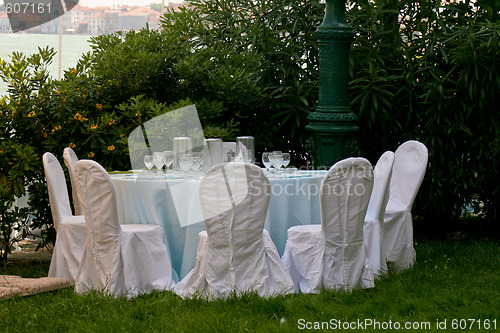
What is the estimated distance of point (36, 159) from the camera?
5.43m

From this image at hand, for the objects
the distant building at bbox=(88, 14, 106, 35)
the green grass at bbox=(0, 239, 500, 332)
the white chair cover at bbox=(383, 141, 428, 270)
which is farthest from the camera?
the distant building at bbox=(88, 14, 106, 35)

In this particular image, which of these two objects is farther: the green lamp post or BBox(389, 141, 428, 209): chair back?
the green lamp post

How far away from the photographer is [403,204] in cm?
528

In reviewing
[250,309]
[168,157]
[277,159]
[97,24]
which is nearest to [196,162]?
[168,157]

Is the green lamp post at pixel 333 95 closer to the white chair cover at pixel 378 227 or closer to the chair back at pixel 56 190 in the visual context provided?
the white chair cover at pixel 378 227

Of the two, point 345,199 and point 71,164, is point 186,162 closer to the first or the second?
point 71,164

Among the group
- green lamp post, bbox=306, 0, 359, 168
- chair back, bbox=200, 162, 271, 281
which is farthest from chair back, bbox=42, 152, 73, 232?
green lamp post, bbox=306, 0, 359, 168

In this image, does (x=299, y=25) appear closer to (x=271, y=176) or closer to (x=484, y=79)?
(x=484, y=79)

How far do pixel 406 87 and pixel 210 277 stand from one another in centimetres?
336

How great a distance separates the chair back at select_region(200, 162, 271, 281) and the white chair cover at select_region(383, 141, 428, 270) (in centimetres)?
130

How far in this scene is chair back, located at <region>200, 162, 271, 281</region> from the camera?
13.4 ft

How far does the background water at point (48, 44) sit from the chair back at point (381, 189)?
9.78 ft

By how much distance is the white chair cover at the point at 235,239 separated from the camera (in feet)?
13.4

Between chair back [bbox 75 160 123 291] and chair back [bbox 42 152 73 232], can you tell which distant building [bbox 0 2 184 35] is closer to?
chair back [bbox 42 152 73 232]
